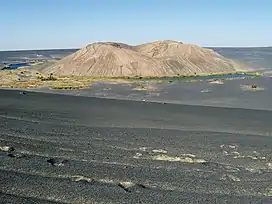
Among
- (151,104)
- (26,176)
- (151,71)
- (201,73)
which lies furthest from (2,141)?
(201,73)

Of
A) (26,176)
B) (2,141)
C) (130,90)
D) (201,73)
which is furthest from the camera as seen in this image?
Answer: (201,73)

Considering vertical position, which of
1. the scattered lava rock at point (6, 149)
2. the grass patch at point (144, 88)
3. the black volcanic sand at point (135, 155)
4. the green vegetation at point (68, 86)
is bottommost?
the black volcanic sand at point (135, 155)

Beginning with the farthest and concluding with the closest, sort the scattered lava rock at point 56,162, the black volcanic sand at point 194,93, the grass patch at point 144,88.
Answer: the grass patch at point 144,88 < the black volcanic sand at point 194,93 < the scattered lava rock at point 56,162

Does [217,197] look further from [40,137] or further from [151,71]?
[151,71]

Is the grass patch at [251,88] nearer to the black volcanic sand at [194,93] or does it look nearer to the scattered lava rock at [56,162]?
the black volcanic sand at [194,93]

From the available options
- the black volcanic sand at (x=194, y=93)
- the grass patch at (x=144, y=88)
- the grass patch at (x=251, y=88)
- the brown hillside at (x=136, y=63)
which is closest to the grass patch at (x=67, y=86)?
the black volcanic sand at (x=194, y=93)

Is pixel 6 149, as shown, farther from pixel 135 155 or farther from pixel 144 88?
pixel 144 88

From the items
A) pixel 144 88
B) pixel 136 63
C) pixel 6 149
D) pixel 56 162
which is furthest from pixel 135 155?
pixel 136 63

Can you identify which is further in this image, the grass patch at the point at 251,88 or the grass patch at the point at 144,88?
the grass patch at the point at 144,88
